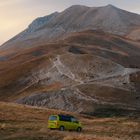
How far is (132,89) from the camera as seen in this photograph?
120m

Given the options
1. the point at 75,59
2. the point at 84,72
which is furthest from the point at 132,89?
the point at 75,59

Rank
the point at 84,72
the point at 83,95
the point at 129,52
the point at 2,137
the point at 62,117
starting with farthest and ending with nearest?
the point at 129,52 < the point at 84,72 < the point at 83,95 < the point at 62,117 < the point at 2,137

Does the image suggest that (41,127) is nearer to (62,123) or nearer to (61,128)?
(61,128)

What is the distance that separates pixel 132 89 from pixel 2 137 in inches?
2904

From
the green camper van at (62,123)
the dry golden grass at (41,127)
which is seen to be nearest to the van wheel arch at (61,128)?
the green camper van at (62,123)

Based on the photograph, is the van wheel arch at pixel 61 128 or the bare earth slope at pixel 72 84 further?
the bare earth slope at pixel 72 84

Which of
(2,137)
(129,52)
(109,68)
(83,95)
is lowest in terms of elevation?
(2,137)

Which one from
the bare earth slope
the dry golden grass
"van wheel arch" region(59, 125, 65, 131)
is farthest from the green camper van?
the bare earth slope

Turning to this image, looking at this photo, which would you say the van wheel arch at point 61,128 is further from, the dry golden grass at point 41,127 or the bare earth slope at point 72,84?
the bare earth slope at point 72,84

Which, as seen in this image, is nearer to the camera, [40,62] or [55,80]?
[55,80]

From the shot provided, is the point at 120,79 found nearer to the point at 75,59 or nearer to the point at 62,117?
the point at 75,59

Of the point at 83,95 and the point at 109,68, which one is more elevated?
the point at 109,68

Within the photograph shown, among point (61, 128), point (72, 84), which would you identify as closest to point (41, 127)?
point (61, 128)

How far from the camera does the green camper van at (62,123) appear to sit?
206ft
